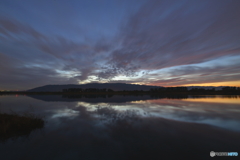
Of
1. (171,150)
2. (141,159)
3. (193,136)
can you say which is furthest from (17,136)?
(193,136)

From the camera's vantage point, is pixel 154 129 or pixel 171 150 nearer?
pixel 171 150

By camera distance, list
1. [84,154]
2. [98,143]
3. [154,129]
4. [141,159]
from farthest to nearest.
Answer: [154,129] → [98,143] → [84,154] → [141,159]

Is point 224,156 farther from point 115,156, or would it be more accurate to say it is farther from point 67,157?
point 67,157

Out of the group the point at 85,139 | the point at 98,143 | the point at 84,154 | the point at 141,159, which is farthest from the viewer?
the point at 85,139

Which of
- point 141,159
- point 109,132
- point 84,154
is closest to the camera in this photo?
point 141,159

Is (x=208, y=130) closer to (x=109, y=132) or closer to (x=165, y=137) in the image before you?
(x=165, y=137)

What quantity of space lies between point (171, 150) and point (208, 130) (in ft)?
21.3

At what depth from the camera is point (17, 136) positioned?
979 cm

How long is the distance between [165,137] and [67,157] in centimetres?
747

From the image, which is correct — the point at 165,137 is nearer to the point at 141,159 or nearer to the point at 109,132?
the point at 141,159

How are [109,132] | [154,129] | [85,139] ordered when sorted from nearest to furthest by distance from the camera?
1. [85,139]
2. [109,132]
3. [154,129]

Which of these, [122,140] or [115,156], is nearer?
[115,156]

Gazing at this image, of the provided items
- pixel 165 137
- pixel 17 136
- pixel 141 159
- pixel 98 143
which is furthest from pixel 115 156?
pixel 17 136

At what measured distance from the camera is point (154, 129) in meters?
11.7
